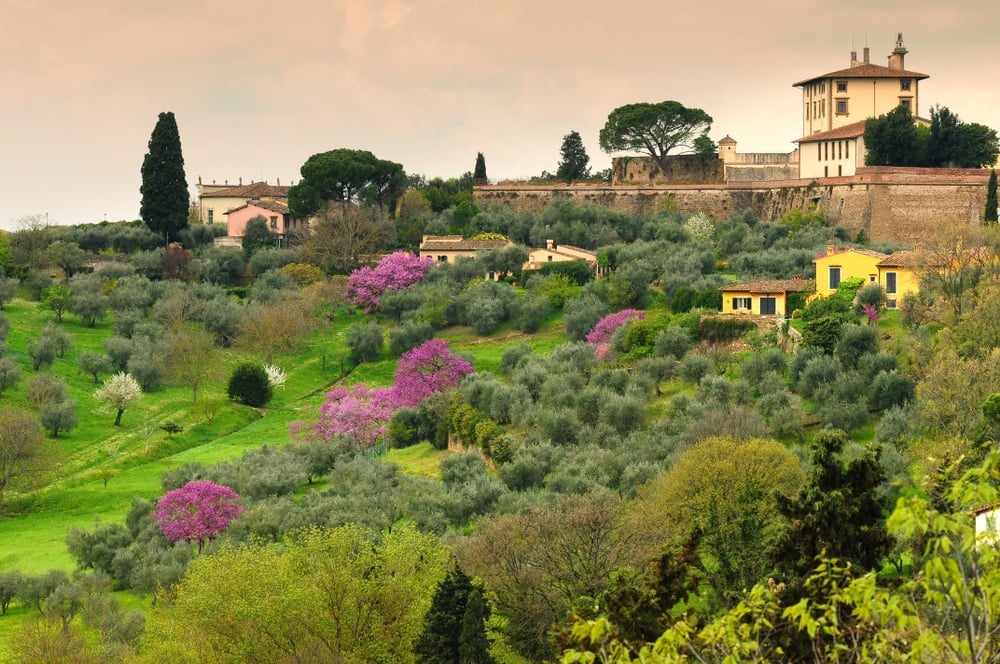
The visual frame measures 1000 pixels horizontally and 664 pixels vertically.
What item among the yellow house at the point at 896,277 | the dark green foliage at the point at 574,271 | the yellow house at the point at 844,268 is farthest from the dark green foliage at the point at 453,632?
the dark green foliage at the point at 574,271

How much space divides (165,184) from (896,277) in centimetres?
4384

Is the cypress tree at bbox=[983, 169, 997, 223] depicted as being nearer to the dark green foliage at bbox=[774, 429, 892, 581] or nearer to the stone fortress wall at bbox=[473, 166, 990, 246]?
the stone fortress wall at bbox=[473, 166, 990, 246]

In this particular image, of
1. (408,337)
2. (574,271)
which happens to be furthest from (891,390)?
(574,271)

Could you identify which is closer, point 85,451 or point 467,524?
point 467,524

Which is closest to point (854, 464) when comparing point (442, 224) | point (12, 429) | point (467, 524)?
point (467, 524)

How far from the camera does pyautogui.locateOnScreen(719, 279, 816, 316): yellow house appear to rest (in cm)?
5594

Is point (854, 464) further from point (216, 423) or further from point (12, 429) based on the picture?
point (216, 423)

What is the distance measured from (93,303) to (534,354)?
23.4 m

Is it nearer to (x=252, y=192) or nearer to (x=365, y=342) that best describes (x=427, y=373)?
(x=365, y=342)

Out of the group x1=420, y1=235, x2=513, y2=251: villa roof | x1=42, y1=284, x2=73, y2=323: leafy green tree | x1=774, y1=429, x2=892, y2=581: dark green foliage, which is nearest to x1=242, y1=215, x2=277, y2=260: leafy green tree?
x1=420, y1=235, x2=513, y2=251: villa roof

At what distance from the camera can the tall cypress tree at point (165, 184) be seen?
81.9 meters

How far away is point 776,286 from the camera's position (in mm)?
56406

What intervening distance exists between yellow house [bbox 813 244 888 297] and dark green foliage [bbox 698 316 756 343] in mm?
2965

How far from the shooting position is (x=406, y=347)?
67.7 meters
